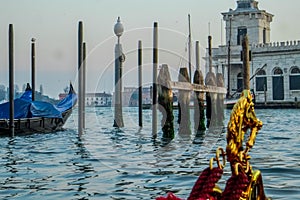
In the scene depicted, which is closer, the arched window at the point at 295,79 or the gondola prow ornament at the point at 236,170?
the gondola prow ornament at the point at 236,170

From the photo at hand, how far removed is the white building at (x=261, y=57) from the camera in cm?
4800

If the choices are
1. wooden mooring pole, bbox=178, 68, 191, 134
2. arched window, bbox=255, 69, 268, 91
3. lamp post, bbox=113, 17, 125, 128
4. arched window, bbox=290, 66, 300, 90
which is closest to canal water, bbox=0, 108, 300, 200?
wooden mooring pole, bbox=178, 68, 191, 134

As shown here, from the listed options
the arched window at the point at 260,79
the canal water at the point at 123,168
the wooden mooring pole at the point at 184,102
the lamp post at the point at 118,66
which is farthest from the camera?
the arched window at the point at 260,79

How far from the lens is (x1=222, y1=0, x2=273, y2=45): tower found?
5091cm

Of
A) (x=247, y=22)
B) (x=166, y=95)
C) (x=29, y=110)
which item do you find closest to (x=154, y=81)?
(x=166, y=95)

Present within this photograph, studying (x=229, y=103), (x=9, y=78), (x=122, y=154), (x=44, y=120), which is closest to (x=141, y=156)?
(x=122, y=154)

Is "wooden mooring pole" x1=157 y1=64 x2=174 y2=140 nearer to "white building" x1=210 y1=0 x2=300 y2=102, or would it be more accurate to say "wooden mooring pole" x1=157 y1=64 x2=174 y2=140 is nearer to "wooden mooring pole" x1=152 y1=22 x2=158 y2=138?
"wooden mooring pole" x1=152 y1=22 x2=158 y2=138

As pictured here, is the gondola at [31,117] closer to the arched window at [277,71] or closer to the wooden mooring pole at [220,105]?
the wooden mooring pole at [220,105]

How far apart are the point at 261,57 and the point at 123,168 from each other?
1651 inches

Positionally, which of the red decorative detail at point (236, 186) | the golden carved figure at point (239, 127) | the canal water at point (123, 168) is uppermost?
the golden carved figure at point (239, 127)

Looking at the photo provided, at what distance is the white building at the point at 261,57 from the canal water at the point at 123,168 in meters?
35.0

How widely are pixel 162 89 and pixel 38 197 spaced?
8025 millimetres

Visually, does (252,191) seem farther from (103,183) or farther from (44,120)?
(44,120)

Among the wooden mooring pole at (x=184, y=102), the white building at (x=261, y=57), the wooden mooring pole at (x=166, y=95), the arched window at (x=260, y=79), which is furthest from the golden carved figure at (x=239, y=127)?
the arched window at (x=260, y=79)
